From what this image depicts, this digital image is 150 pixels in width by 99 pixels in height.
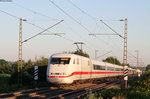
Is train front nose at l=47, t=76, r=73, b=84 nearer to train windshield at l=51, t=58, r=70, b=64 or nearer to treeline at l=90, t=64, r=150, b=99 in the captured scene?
train windshield at l=51, t=58, r=70, b=64

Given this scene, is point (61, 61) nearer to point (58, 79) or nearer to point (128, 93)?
point (58, 79)

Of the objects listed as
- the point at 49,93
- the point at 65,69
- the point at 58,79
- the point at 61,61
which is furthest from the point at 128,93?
the point at 61,61

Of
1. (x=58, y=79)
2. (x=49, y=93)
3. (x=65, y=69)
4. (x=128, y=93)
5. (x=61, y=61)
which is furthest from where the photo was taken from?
(x=61, y=61)

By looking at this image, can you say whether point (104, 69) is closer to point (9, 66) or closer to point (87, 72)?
point (87, 72)

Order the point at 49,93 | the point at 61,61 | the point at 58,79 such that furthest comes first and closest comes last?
the point at 61,61 < the point at 58,79 < the point at 49,93

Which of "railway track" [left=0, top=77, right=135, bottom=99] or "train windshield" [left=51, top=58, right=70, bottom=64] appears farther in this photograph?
"train windshield" [left=51, top=58, right=70, bottom=64]

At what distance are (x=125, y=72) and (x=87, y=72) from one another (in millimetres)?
4934

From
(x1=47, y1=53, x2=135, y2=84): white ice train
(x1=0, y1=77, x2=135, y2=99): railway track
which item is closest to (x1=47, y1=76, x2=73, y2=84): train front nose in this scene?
(x1=47, y1=53, x2=135, y2=84): white ice train

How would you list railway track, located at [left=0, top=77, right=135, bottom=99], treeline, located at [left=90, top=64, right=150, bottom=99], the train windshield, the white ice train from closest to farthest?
1. treeline, located at [left=90, top=64, right=150, bottom=99]
2. railway track, located at [left=0, top=77, right=135, bottom=99]
3. the white ice train
4. the train windshield

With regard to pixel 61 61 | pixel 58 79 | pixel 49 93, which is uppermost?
pixel 61 61

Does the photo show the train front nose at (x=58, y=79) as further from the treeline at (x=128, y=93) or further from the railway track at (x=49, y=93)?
the treeline at (x=128, y=93)

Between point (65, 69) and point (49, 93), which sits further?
point (65, 69)

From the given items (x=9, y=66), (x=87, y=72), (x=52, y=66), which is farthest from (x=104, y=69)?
(x=9, y=66)

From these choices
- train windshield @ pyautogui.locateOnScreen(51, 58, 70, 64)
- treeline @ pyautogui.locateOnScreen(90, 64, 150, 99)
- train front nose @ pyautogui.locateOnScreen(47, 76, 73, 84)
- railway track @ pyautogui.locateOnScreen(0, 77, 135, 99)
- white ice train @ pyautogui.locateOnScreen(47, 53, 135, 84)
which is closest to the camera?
treeline @ pyautogui.locateOnScreen(90, 64, 150, 99)
